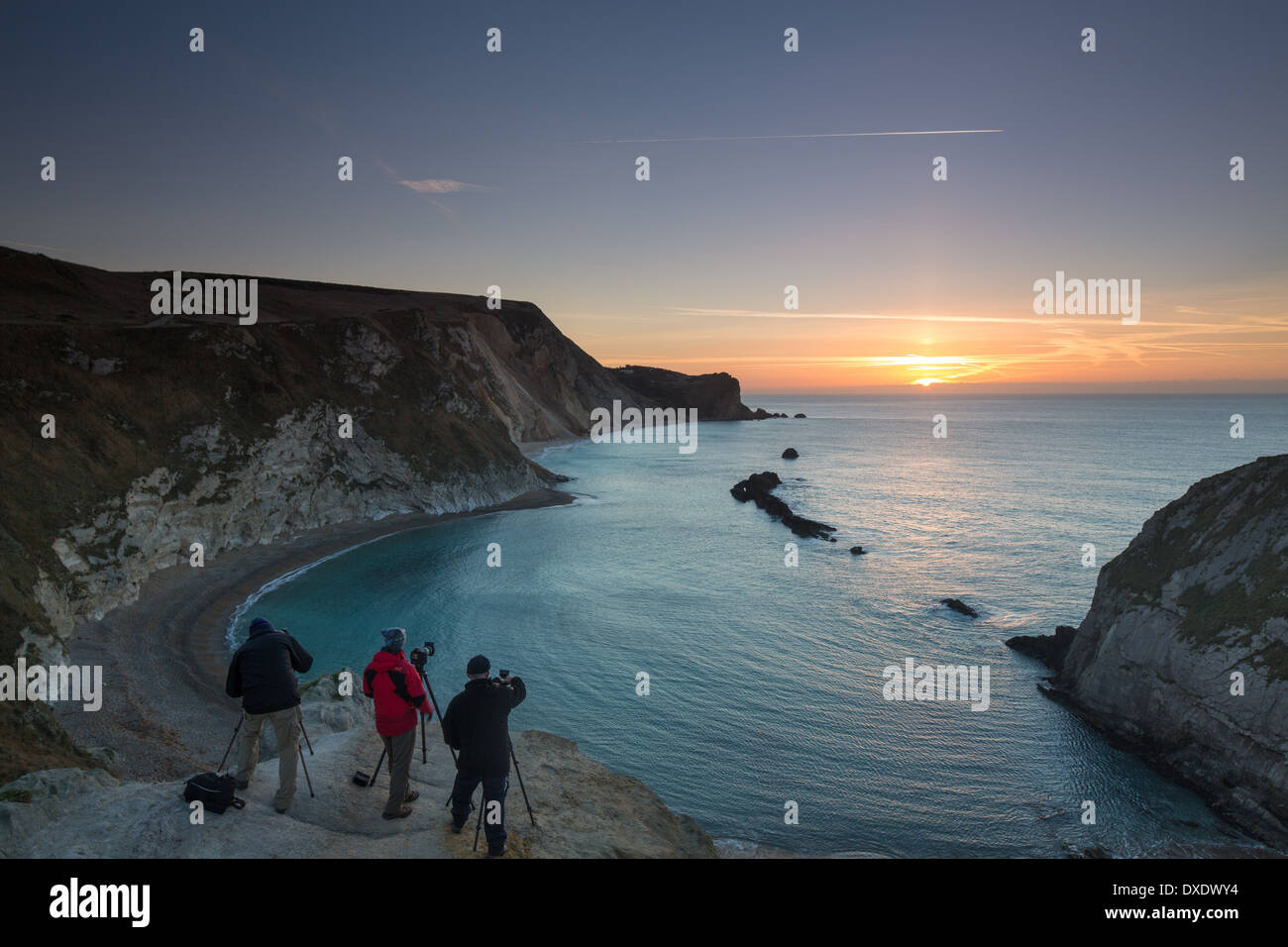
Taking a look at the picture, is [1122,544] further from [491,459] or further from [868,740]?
[491,459]

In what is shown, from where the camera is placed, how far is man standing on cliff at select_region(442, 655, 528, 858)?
8.92m

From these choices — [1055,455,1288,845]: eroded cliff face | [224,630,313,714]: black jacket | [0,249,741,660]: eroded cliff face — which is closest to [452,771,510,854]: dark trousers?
[224,630,313,714]: black jacket

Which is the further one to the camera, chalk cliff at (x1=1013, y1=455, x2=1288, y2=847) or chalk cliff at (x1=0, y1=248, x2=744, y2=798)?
chalk cliff at (x1=0, y1=248, x2=744, y2=798)

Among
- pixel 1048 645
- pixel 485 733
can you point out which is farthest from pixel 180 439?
pixel 1048 645

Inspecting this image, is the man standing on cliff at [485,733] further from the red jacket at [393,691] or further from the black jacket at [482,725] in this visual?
the red jacket at [393,691]

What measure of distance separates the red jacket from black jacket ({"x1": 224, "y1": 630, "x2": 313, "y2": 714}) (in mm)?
1024

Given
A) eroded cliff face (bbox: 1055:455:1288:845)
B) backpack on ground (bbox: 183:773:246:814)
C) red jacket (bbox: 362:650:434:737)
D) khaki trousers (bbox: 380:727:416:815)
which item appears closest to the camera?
backpack on ground (bbox: 183:773:246:814)

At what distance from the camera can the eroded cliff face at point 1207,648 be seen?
1969 cm

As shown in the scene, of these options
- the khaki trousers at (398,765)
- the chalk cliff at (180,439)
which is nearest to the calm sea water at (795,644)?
the chalk cliff at (180,439)

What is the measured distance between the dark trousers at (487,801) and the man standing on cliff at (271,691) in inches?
103

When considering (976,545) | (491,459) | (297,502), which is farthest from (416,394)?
(976,545)

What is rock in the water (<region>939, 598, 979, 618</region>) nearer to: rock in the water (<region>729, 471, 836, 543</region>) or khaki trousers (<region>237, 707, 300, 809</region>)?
rock in the water (<region>729, 471, 836, 543</region>)
